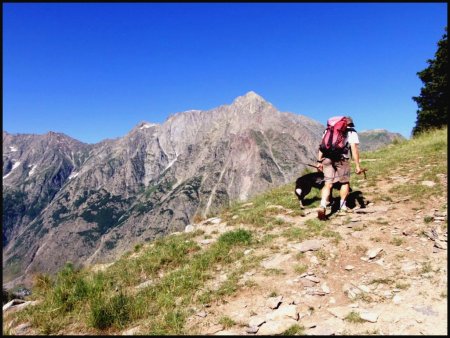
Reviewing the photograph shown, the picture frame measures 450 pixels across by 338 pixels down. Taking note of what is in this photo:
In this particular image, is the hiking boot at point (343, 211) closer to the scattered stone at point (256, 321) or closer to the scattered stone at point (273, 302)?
the scattered stone at point (273, 302)

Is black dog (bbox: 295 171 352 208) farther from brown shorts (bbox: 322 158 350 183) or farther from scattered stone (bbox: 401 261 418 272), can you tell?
scattered stone (bbox: 401 261 418 272)

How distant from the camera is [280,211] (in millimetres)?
13336

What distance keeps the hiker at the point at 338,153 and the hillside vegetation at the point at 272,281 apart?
1101 millimetres

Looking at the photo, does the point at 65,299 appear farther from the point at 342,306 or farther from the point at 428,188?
the point at 428,188

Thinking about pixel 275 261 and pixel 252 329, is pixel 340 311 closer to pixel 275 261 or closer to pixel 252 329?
pixel 252 329

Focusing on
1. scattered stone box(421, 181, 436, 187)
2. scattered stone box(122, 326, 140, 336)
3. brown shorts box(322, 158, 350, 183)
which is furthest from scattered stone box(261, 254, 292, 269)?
scattered stone box(421, 181, 436, 187)

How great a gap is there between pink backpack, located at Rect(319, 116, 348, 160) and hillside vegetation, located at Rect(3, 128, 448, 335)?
218cm

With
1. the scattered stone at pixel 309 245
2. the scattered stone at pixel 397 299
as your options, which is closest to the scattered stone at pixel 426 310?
the scattered stone at pixel 397 299

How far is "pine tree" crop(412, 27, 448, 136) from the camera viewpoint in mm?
38906

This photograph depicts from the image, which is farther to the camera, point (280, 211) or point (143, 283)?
point (280, 211)

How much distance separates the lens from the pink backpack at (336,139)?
1145 cm

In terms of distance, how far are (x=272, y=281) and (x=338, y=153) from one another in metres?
5.62

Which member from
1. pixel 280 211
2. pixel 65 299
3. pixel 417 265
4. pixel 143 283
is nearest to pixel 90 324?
pixel 65 299

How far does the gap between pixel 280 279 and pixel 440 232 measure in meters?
4.50
